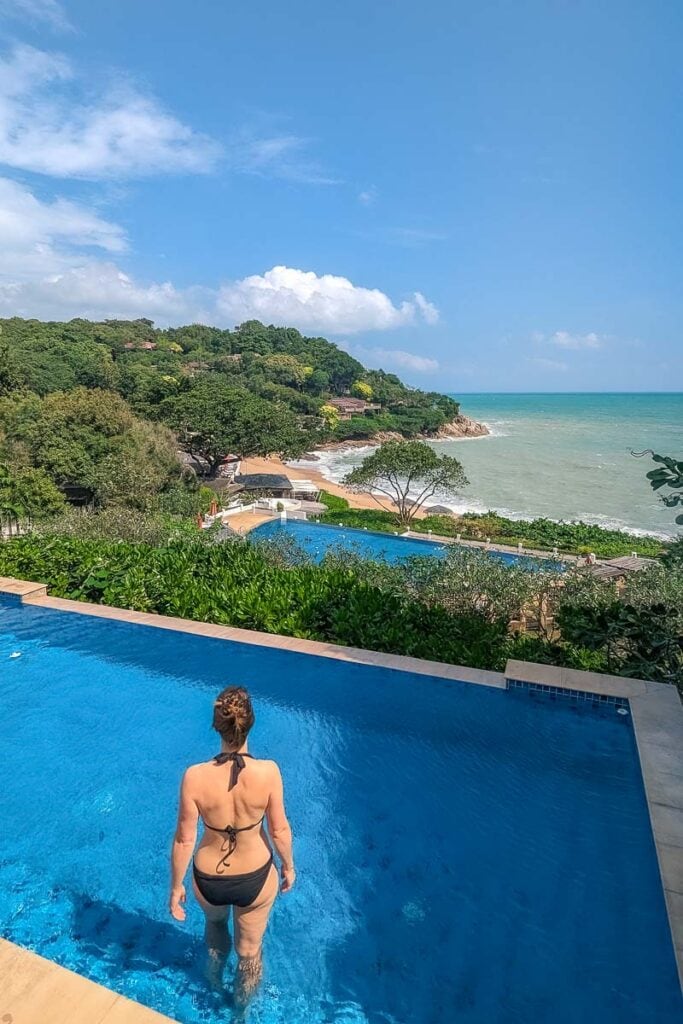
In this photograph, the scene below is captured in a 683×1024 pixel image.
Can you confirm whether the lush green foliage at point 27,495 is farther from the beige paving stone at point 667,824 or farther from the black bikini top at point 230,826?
the beige paving stone at point 667,824

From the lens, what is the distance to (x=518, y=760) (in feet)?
19.1

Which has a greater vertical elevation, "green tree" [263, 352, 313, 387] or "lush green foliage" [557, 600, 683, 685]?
"green tree" [263, 352, 313, 387]

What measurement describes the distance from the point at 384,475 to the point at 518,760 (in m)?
25.1

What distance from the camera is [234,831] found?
9.44 ft

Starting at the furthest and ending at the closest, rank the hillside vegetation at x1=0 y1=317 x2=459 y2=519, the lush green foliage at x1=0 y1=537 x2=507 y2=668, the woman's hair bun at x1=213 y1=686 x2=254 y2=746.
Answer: the hillside vegetation at x1=0 y1=317 x2=459 y2=519
the lush green foliage at x1=0 y1=537 x2=507 y2=668
the woman's hair bun at x1=213 y1=686 x2=254 y2=746

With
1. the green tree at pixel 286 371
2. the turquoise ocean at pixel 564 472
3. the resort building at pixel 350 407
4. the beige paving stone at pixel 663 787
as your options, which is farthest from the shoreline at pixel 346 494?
the beige paving stone at pixel 663 787

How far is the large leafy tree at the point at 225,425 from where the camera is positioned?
37781 millimetres

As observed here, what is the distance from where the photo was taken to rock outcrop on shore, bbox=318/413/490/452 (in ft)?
239

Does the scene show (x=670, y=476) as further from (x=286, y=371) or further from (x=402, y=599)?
(x=286, y=371)

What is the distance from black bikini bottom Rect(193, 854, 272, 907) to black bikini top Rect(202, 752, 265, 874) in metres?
0.06

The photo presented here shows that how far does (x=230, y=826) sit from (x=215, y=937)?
911mm

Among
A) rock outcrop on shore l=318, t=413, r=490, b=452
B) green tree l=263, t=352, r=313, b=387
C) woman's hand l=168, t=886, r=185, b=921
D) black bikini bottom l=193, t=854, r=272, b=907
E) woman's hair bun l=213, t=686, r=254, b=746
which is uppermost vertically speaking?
green tree l=263, t=352, r=313, b=387

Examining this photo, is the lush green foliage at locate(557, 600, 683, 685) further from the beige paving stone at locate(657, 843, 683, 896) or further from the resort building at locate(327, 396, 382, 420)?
the resort building at locate(327, 396, 382, 420)

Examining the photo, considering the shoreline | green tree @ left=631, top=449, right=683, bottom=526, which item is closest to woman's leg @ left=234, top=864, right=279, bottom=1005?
green tree @ left=631, top=449, right=683, bottom=526
